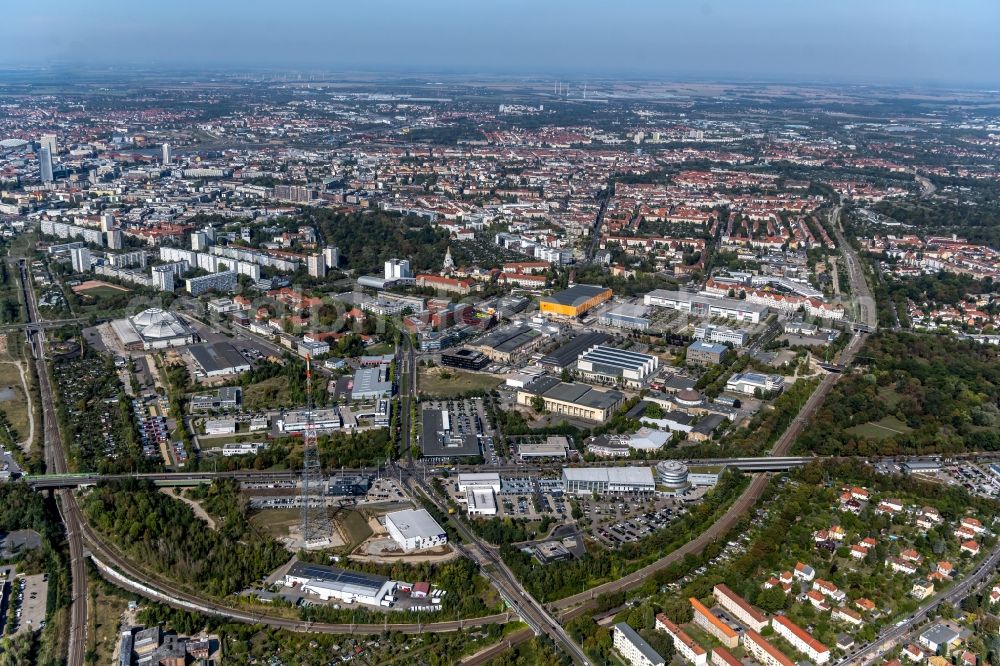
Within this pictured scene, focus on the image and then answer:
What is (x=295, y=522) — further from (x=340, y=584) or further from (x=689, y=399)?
(x=689, y=399)

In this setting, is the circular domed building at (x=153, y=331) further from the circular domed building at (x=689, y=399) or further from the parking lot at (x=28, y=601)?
the circular domed building at (x=689, y=399)

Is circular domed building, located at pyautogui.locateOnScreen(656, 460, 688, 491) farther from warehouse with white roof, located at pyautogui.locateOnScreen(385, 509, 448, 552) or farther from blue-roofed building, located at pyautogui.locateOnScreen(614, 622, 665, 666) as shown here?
blue-roofed building, located at pyautogui.locateOnScreen(614, 622, 665, 666)

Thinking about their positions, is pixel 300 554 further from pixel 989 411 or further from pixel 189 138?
pixel 189 138

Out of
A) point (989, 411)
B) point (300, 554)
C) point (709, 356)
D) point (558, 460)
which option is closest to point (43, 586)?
point (300, 554)

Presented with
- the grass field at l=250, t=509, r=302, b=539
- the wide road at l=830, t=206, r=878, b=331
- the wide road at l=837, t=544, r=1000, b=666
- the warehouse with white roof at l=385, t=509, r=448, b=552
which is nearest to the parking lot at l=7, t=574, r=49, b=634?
the grass field at l=250, t=509, r=302, b=539

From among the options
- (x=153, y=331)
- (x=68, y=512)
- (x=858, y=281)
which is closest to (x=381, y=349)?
(x=153, y=331)

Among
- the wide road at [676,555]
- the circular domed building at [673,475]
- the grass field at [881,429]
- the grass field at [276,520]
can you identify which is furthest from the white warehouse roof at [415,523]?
the grass field at [881,429]

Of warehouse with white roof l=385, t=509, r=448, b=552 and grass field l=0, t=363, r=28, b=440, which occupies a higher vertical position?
warehouse with white roof l=385, t=509, r=448, b=552
